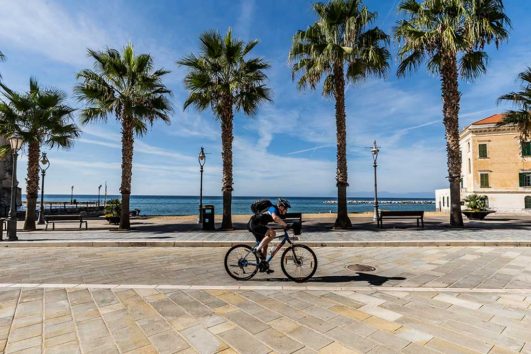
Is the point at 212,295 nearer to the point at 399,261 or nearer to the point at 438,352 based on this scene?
the point at 438,352

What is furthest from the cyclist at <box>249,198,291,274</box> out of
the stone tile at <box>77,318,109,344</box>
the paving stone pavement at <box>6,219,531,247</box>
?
the paving stone pavement at <box>6,219,531,247</box>

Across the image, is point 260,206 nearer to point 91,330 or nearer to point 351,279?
point 351,279

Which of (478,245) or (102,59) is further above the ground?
(102,59)

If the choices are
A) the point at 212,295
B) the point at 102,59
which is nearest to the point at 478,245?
the point at 212,295

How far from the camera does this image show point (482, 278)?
6.45m

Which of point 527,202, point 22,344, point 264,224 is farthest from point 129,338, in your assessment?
point 527,202

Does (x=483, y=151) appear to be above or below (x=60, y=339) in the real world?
above

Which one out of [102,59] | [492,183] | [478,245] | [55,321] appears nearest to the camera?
[55,321]

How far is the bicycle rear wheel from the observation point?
6.45 meters

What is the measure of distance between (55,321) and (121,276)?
2515 millimetres

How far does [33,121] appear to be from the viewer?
1527 centimetres

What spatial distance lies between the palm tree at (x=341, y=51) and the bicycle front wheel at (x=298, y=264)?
926cm

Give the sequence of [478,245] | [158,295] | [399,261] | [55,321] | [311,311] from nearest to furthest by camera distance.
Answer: [55,321]
[311,311]
[158,295]
[399,261]
[478,245]

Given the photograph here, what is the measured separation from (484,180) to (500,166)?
2091 mm
